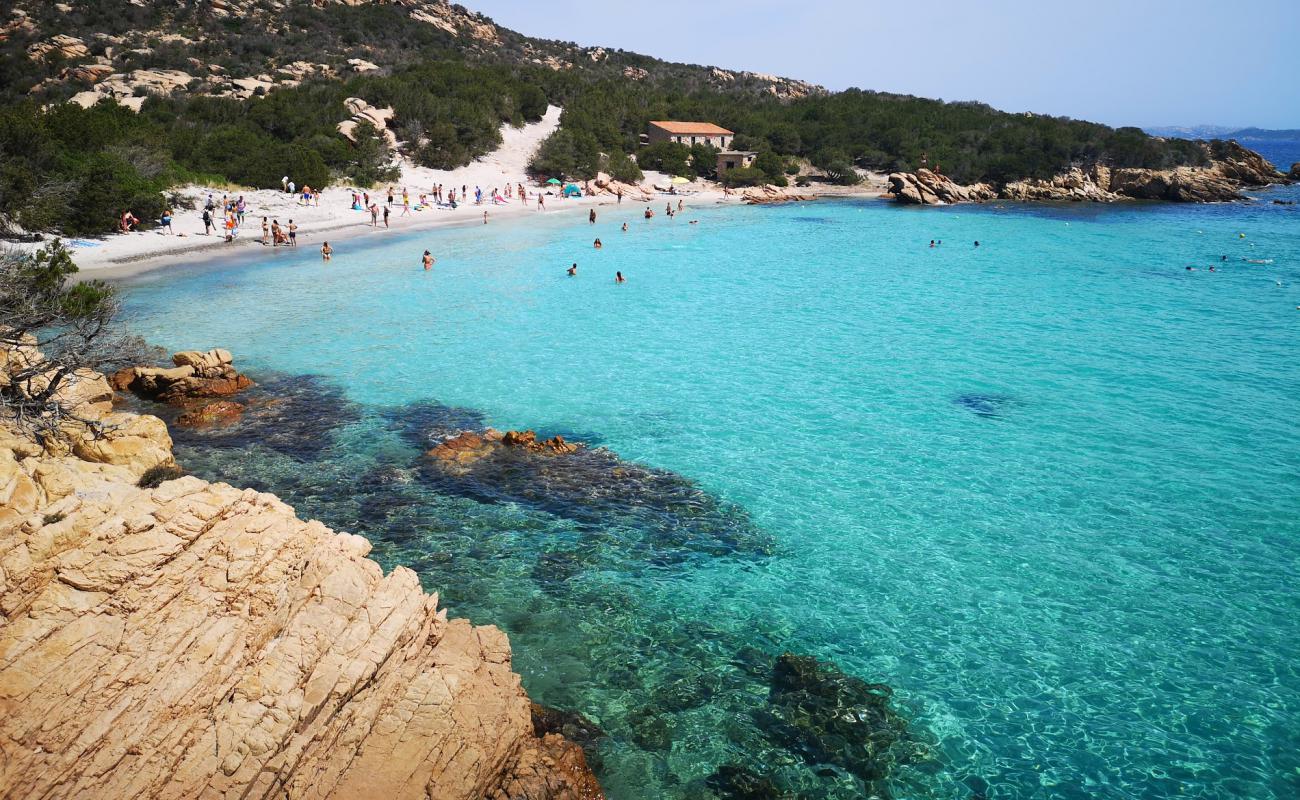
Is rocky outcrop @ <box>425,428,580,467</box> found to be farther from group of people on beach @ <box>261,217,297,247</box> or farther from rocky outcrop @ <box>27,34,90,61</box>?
rocky outcrop @ <box>27,34,90,61</box>

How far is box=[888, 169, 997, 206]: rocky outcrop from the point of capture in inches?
2637

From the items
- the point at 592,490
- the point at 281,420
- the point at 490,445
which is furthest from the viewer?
the point at 281,420

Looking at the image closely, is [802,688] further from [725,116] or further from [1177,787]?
[725,116]

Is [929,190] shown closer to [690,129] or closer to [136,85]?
[690,129]

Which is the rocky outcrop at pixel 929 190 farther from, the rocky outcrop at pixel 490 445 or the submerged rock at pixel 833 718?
the submerged rock at pixel 833 718

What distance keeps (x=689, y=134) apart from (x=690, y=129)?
4.57 ft

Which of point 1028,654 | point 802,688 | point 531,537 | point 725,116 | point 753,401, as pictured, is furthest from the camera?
point 725,116

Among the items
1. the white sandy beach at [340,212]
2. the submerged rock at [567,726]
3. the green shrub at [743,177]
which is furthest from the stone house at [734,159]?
the submerged rock at [567,726]

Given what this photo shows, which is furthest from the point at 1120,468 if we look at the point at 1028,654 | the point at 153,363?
the point at 153,363

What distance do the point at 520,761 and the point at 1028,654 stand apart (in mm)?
6096

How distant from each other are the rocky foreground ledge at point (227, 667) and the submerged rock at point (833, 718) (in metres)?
2.20

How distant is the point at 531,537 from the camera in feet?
36.0

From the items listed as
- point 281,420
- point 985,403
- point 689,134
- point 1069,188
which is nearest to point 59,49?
point 689,134

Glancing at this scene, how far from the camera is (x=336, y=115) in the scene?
184 feet
